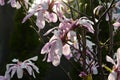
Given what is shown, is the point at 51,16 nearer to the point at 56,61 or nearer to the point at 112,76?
the point at 56,61

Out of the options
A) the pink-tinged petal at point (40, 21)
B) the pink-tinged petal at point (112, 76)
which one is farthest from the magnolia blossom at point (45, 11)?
the pink-tinged petal at point (112, 76)

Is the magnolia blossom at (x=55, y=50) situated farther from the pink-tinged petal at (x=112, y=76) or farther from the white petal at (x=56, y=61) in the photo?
the pink-tinged petal at (x=112, y=76)

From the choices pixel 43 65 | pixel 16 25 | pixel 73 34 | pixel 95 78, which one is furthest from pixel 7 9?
pixel 73 34

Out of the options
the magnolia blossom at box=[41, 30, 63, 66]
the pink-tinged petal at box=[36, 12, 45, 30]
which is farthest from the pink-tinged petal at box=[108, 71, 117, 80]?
the pink-tinged petal at box=[36, 12, 45, 30]

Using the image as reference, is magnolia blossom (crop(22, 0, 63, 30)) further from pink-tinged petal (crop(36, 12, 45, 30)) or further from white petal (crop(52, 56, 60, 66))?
white petal (crop(52, 56, 60, 66))

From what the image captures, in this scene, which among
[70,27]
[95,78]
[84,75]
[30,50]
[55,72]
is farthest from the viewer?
[55,72]

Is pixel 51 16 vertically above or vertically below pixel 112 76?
above

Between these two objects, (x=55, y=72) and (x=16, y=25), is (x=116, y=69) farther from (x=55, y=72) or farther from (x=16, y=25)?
(x=55, y=72)

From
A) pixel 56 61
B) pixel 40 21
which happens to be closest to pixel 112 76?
pixel 56 61
